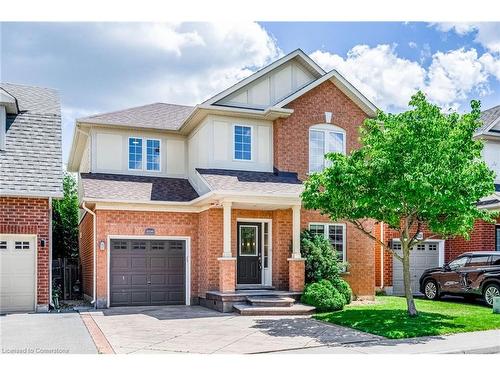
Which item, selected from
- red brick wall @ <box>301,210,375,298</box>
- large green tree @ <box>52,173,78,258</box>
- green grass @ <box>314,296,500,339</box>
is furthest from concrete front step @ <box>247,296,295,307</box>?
large green tree @ <box>52,173,78,258</box>

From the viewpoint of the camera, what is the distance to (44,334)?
12.1 meters

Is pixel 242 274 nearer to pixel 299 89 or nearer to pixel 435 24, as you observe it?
pixel 299 89

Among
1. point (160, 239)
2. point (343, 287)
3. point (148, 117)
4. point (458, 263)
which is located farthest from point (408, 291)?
point (148, 117)

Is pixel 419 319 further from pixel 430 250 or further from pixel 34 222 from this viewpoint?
pixel 34 222

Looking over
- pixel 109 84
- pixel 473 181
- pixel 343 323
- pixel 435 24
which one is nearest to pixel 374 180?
pixel 473 181

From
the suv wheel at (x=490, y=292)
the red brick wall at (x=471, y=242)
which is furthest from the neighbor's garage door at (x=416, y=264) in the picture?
the suv wheel at (x=490, y=292)

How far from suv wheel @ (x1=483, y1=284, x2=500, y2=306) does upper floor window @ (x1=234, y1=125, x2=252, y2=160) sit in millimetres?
8057

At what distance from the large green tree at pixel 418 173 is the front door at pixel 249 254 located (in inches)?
193

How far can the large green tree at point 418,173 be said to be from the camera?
41.0ft

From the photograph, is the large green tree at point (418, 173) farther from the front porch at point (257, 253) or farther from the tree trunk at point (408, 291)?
the front porch at point (257, 253)

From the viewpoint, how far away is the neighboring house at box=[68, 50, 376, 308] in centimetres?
1742

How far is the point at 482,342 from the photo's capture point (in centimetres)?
1115

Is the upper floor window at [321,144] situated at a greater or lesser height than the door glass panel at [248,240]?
greater

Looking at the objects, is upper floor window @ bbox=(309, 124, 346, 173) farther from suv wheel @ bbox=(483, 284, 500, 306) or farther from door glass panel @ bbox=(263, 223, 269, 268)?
suv wheel @ bbox=(483, 284, 500, 306)
